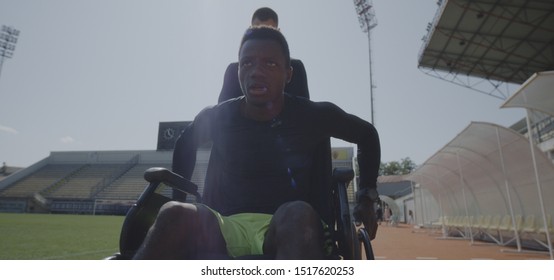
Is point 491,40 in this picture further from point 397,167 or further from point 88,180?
point 397,167

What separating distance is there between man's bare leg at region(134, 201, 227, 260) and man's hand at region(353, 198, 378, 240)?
21.9 inches

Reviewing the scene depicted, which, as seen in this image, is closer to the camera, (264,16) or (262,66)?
(262,66)

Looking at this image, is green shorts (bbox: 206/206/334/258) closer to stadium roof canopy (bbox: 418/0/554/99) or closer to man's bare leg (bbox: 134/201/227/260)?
man's bare leg (bbox: 134/201/227/260)

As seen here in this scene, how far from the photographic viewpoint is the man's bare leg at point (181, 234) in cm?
101

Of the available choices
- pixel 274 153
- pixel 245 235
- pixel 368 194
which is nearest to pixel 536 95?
pixel 368 194

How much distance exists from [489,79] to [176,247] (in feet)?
70.4

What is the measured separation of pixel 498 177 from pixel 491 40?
8.94m

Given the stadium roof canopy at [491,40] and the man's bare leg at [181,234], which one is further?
the stadium roof canopy at [491,40]

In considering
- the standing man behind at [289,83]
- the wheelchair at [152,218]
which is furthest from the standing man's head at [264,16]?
the wheelchair at [152,218]

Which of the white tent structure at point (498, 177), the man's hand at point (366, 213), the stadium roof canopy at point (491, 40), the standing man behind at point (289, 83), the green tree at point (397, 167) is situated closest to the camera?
the man's hand at point (366, 213)

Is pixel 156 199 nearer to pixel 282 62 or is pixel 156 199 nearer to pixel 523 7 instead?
pixel 282 62

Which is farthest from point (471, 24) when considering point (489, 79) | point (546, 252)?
point (546, 252)

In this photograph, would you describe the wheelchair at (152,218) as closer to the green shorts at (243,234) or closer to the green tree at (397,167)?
the green shorts at (243,234)

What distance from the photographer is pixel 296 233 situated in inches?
39.9
